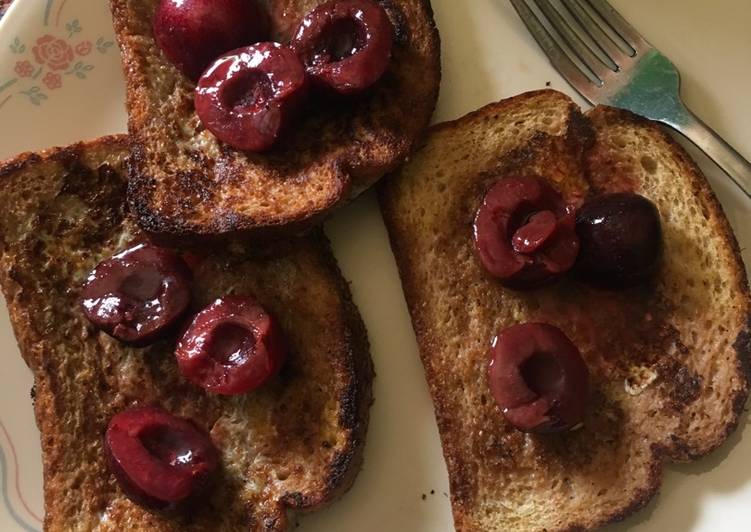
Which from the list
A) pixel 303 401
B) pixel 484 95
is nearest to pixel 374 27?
pixel 484 95

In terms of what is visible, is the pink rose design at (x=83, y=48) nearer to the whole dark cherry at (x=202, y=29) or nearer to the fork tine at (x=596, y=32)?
the whole dark cherry at (x=202, y=29)

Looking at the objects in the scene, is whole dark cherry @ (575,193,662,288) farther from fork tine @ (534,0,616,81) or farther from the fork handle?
fork tine @ (534,0,616,81)

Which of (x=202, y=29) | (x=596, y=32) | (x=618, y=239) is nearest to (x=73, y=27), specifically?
(x=202, y=29)

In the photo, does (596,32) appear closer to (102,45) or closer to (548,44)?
(548,44)

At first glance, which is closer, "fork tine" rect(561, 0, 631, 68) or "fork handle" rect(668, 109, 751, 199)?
"fork handle" rect(668, 109, 751, 199)

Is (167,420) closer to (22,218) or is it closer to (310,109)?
(22,218)

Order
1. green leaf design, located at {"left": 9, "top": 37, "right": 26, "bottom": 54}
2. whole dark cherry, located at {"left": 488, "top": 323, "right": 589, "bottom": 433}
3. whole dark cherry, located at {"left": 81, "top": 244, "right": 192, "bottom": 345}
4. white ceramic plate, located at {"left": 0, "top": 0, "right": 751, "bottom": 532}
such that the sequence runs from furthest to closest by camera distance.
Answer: green leaf design, located at {"left": 9, "top": 37, "right": 26, "bottom": 54} → white ceramic plate, located at {"left": 0, "top": 0, "right": 751, "bottom": 532} → whole dark cherry, located at {"left": 81, "top": 244, "right": 192, "bottom": 345} → whole dark cherry, located at {"left": 488, "top": 323, "right": 589, "bottom": 433}

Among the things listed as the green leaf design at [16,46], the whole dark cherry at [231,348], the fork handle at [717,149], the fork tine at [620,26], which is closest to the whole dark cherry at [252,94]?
the whole dark cherry at [231,348]

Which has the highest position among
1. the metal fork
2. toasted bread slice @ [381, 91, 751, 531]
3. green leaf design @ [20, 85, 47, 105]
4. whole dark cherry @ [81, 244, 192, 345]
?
green leaf design @ [20, 85, 47, 105]

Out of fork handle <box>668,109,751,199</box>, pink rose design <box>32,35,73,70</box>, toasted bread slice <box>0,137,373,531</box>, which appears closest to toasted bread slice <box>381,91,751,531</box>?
fork handle <box>668,109,751,199</box>
